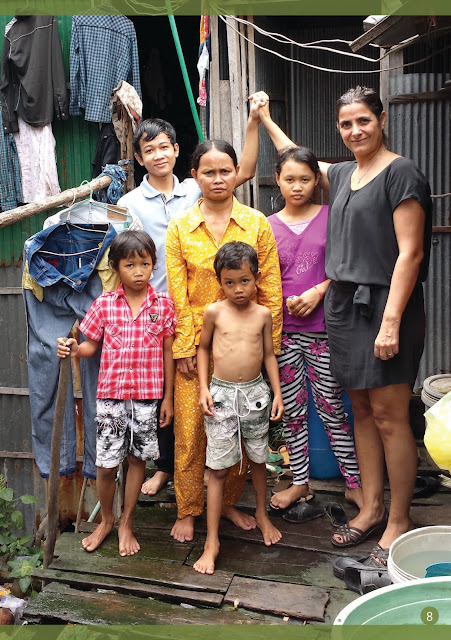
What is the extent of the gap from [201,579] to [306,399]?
3.96 feet

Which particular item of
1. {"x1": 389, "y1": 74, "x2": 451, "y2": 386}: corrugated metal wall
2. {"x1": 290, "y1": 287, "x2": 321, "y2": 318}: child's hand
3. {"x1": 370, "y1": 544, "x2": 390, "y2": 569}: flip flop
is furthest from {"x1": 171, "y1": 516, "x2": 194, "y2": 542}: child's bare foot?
{"x1": 389, "y1": 74, "x2": 451, "y2": 386}: corrugated metal wall

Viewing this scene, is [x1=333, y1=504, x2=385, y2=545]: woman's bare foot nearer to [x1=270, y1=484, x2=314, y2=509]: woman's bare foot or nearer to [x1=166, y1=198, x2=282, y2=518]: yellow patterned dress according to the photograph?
[x1=270, y1=484, x2=314, y2=509]: woman's bare foot

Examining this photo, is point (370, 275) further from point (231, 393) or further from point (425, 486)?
point (425, 486)

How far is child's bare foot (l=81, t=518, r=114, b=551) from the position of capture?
3.71m

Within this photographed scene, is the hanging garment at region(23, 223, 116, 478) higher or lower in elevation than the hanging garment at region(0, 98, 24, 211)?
lower

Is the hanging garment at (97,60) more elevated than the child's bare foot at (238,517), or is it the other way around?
the hanging garment at (97,60)

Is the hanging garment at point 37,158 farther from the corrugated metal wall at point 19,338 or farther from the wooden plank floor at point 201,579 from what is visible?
the wooden plank floor at point 201,579

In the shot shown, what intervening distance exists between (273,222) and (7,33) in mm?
4245

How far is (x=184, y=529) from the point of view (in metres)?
3.80

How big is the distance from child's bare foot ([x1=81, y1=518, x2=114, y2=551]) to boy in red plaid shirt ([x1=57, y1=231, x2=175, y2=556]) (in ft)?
0.08

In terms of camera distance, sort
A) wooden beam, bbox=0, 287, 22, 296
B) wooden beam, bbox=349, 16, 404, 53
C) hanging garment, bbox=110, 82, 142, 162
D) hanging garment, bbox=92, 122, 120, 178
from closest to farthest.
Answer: wooden beam, bbox=349, 16, 404, 53 < hanging garment, bbox=110, 82, 142, 162 < hanging garment, bbox=92, 122, 120, 178 < wooden beam, bbox=0, 287, 22, 296

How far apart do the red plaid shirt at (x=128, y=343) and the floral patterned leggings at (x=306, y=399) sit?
749 millimetres

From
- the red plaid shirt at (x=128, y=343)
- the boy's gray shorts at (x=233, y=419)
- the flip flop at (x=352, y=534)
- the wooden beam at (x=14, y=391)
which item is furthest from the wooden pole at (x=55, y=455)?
the wooden beam at (x=14, y=391)

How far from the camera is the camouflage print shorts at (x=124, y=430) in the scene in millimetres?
3570
